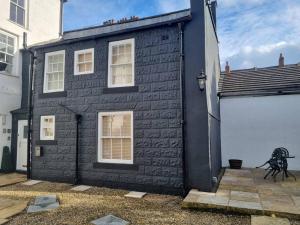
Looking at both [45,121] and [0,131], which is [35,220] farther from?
[0,131]

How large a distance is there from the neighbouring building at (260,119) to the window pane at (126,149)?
642 centimetres

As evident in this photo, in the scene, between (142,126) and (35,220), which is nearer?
(35,220)

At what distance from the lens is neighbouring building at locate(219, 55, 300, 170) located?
11.9 metres

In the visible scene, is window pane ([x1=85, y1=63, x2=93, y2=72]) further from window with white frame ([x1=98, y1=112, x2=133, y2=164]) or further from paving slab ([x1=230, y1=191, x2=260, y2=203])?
paving slab ([x1=230, y1=191, x2=260, y2=203])

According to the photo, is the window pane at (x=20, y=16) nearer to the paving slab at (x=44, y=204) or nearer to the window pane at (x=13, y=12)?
the window pane at (x=13, y=12)

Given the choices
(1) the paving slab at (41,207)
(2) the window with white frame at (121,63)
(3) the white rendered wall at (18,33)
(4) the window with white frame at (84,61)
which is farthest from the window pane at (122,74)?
(3) the white rendered wall at (18,33)

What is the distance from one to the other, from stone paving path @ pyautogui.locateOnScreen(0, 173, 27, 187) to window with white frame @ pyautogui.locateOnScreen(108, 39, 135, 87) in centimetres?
531

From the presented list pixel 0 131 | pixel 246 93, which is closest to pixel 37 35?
pixel 0 131

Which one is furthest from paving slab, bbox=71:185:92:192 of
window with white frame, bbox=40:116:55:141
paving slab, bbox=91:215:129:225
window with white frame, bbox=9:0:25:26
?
window with white frame, bbox=9:0:25:26

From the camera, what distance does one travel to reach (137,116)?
8.38 meters

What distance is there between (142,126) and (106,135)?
1546mm

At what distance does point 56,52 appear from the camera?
10078 mm

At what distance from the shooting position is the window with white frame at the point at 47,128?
991 centimetres

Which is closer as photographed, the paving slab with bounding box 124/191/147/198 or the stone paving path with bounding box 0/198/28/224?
the stone paving path with bounding box 0/198/28/224
